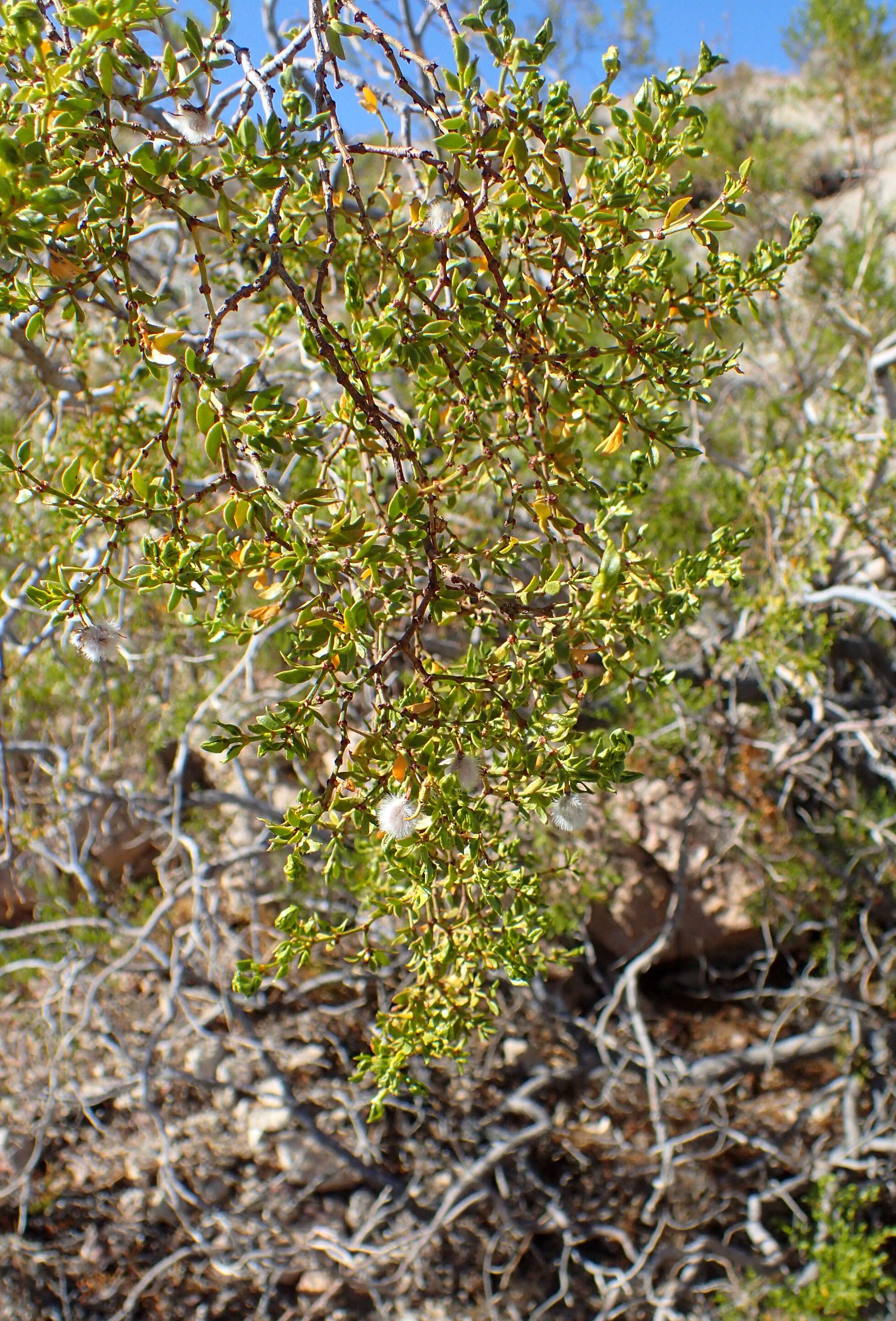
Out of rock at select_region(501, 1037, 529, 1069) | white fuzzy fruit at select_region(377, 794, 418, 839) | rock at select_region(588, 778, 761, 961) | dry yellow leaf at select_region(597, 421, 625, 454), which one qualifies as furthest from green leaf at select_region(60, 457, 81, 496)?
rock at select_region(501, 1037, 529, 1069)

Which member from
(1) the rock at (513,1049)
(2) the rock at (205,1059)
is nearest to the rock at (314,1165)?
(2) the rock at (205,1059)

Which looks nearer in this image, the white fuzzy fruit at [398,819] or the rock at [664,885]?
the white fuzzy fruit at [398,819]

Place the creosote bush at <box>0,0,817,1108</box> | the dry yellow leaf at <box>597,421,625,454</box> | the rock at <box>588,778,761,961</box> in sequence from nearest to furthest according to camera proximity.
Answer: the creosote bush at <box>0,0,817,1108</box>
the dry yellow leaf at <box>597,421,625,454</box>
the rock at <box>588,778,761,961</box>

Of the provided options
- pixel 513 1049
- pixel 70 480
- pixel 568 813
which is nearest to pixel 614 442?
pixel 568 813

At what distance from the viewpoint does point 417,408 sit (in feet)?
4.75

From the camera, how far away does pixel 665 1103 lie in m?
3.86

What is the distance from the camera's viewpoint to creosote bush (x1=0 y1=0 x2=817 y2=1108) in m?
1.15

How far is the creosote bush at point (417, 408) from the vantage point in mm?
1151

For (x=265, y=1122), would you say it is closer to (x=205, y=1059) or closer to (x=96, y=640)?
(x=205, y=1059)

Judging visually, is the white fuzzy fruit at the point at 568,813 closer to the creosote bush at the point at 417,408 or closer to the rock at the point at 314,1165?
the creosote bush at the point at 417,408

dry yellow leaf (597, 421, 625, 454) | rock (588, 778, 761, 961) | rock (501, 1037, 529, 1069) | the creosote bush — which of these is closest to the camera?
the creosote bush

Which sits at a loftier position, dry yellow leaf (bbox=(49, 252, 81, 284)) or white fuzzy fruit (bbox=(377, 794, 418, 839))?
dry yellow leaf (bbox=(49, 252, 81, 284))

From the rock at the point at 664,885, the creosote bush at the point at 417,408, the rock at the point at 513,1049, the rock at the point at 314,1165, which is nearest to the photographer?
the creosote bush at the point at 417,408

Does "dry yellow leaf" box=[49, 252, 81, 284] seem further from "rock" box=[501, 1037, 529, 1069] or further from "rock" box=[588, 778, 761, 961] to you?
"rock" box=[501, 1037, 529, 1069]
